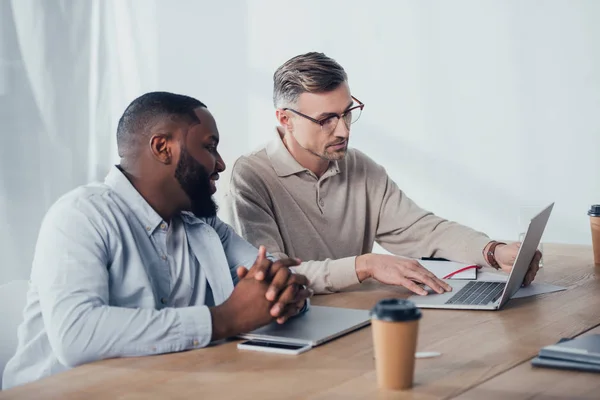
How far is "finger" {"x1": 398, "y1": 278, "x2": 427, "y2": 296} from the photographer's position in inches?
75.9

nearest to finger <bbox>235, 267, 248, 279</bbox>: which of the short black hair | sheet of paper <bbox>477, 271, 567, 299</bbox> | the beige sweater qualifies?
the short black hair

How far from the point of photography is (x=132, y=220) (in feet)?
5.59

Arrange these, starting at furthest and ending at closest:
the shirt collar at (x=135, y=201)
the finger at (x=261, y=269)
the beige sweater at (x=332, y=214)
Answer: the beige sweater at (x=332, y=214) < the shirt collar at (x=135, y=201) < the finger at (x=261, y=269)

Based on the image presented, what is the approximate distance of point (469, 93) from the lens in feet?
14.0

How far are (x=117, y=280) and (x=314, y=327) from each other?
0.43m

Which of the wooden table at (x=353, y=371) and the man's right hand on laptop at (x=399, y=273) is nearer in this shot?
the wooden table at (x=353, y=371)

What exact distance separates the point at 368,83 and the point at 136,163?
301 centimetres

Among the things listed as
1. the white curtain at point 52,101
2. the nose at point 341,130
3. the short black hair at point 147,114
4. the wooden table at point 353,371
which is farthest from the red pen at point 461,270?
the white curtain at point 52,101

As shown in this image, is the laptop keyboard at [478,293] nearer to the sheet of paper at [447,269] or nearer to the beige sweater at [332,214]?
the sheet of paper at [447,269]

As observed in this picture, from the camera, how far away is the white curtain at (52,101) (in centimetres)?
293

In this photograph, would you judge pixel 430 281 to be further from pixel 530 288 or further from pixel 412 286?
pixel 530 288

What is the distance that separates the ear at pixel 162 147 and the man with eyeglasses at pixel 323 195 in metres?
0.59

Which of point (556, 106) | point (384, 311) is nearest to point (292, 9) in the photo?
point (556, 106)

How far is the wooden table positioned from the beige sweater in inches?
28.0
